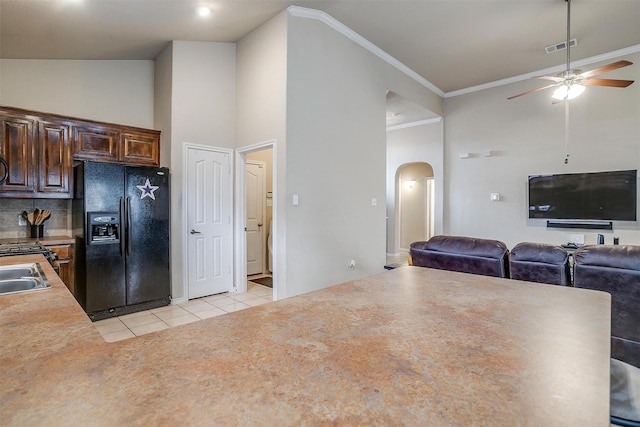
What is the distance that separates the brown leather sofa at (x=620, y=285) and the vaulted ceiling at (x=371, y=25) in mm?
2979

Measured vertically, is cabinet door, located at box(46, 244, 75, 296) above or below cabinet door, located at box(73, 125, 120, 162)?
below

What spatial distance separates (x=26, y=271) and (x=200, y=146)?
2.49m

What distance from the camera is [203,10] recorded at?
3.27 meters

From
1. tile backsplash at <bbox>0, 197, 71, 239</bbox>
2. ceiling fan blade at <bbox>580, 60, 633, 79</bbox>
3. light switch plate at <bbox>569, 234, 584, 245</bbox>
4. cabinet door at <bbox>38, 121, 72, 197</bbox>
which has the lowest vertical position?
light switch plate at <bbox>569, 234, 584, 245</bbox>

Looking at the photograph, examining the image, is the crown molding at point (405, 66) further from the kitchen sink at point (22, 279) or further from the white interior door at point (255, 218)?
the kitchen sink at point (22, 279)

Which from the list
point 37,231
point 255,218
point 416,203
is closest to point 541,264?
point 255,218

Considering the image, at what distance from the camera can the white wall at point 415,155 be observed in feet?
20.8

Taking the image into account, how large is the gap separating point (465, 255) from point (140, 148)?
160 inches

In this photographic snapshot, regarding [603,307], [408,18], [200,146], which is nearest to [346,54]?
[408,18]

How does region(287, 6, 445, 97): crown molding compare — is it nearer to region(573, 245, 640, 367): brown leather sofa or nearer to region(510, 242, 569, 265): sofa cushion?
region(510, 242, 569, 265): sofa cushion

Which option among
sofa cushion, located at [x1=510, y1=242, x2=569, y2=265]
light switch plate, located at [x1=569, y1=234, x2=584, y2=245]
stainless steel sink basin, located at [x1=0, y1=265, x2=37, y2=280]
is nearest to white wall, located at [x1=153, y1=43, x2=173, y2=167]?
stainless steel sink basin, located at [x1=0, y1=265, x2=37, y2=280]

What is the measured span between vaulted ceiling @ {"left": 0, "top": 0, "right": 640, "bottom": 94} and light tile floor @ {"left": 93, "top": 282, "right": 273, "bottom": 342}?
2.98 m

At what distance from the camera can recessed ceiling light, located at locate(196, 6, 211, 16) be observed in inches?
→ 127

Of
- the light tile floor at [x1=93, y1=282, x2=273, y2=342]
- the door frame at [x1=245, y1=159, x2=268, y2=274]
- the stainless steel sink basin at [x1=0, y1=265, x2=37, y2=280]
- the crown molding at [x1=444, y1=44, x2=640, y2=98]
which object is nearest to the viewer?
the stainless steel sink basin at [x1=0, y1=265, x2=37, y2=280]
